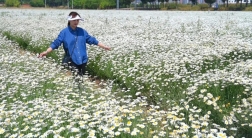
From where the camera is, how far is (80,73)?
648cm

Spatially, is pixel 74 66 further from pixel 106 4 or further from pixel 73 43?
pixel 106 4

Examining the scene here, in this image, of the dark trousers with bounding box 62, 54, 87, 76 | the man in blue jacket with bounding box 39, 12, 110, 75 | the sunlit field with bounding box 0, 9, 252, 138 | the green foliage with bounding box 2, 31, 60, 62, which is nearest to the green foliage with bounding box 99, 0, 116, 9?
the green foliage with bounding box 2, 31, 60, 62

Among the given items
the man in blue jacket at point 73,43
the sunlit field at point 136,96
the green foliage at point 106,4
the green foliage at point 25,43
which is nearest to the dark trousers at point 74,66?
the man in blue jacket at point 73,43

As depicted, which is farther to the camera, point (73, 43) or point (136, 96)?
point (73, 43)

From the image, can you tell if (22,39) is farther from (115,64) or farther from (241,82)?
(241,82)

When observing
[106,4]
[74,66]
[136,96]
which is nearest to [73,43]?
[74,66]

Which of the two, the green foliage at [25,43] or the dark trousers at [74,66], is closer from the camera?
the dark trousers at [74,66]

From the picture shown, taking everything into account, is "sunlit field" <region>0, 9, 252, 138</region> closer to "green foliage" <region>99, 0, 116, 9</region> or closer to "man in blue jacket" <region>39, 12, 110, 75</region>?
"man in blue jacket" <region>39, 12, 110, 75</region>

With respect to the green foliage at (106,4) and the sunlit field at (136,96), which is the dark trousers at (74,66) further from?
the green foliage at (106,4)

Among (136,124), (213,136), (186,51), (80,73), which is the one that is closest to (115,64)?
(80,73)

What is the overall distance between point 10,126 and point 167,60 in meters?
3.71

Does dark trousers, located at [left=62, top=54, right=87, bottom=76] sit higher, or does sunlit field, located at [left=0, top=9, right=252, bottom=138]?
dark trousers, located at [left=62, top=54, right=87, bottom=76]

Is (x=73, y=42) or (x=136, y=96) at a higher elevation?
(x=73, y=42)

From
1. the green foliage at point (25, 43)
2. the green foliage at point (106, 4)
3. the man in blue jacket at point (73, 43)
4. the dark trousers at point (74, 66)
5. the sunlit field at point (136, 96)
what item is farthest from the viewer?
the green foliage at point (106, 4)
